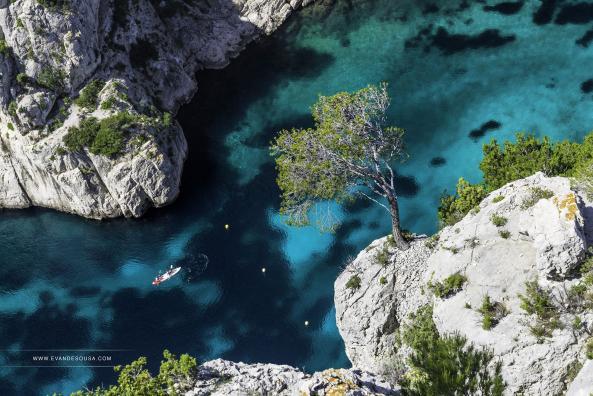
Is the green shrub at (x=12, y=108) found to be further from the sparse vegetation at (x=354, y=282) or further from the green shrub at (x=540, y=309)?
the green shrub at (x=540, y=309)

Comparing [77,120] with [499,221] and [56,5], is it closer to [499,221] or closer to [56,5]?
[56,5]

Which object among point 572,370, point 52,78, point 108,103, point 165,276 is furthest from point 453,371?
point 52,78

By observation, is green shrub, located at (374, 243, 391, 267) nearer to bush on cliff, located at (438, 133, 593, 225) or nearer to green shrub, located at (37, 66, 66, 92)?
bush on cliff, located at (438, 133, 593, 225)

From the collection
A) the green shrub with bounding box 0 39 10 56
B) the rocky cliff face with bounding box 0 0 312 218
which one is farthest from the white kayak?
the green shrub with bounding box 0 39 10 56

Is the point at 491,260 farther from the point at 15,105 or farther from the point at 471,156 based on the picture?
the point at 15,105

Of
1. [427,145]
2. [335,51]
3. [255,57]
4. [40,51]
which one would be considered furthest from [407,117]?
[40,51]

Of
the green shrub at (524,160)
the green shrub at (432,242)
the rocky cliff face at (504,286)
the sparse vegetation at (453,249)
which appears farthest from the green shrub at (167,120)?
the sparse vegetation at (453,249)
